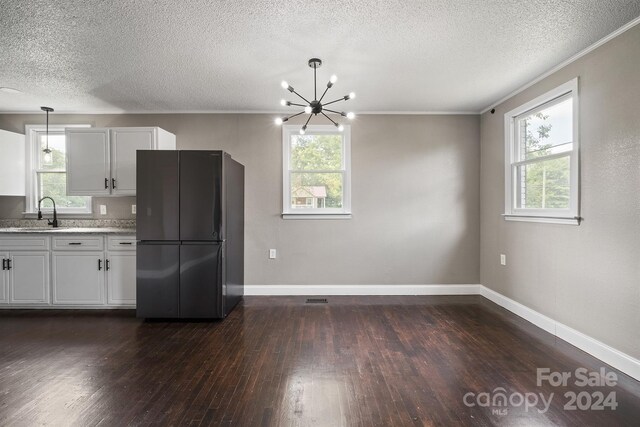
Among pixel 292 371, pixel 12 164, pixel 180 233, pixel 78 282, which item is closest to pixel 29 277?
pixel 78 282

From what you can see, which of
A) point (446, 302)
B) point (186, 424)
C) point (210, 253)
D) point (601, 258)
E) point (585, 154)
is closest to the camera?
point (186, 424)

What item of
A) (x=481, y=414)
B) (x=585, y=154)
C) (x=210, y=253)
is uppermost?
(x=585, y=154)

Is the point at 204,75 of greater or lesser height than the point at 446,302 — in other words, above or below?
above

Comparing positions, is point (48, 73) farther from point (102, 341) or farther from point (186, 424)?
point (186, 424)

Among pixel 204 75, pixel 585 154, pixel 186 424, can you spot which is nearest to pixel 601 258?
pixel 585 154

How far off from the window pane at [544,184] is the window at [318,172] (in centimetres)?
211

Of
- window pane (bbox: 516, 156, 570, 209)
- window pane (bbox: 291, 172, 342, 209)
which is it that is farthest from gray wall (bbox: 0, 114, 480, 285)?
window pane (bbox: 516, 156, 570, 209)

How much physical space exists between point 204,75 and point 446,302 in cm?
394

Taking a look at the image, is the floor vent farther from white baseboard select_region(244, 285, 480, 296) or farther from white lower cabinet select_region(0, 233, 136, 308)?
white lower cabinet select_region(0, 233, 136, 308)

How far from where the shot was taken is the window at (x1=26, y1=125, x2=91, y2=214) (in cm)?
445

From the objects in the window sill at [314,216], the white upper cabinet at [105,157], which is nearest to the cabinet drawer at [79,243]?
the white upper cabinet at [105,157]

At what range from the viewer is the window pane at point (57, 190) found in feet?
14.7

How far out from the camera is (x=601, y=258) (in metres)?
2.61

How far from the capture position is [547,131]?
3.35m
